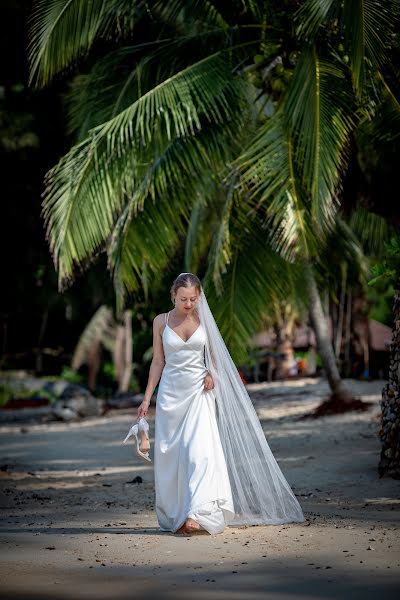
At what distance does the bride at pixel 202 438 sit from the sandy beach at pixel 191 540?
0.58ft

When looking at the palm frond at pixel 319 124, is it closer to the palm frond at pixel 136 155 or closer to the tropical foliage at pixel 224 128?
the tropical foliage at pixel 224 128

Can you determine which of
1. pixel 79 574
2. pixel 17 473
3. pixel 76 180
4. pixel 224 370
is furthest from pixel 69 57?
pixel 79 574

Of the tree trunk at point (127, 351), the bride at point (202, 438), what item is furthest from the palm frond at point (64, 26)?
the tree trunk at point (127, 351)

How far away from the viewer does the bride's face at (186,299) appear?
22.2ft

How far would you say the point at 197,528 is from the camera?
649 cm

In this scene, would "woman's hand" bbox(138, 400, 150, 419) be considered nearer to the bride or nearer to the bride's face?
the bride

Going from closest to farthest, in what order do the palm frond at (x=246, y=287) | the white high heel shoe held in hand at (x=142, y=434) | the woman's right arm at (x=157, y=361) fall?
1. the white high heel shoe held in hand at (x=142, y=434)
2. the woman's right arm at (x=157, y=361)
3. the palm frond at (x=246, y=287)

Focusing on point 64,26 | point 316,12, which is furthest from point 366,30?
point 64,26

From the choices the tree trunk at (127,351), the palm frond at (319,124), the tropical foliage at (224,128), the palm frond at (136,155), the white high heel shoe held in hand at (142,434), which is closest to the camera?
the white high heel shoe held in hand at (142,434)

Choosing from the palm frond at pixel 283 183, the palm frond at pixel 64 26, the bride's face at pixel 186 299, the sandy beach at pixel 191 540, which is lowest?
the sandy beach at pixel 191 540

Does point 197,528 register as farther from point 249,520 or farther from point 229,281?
point 229,281

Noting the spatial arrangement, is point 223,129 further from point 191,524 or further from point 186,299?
point 191,524

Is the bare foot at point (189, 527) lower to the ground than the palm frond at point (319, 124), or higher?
lower

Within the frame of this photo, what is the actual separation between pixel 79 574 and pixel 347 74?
7.53 m
